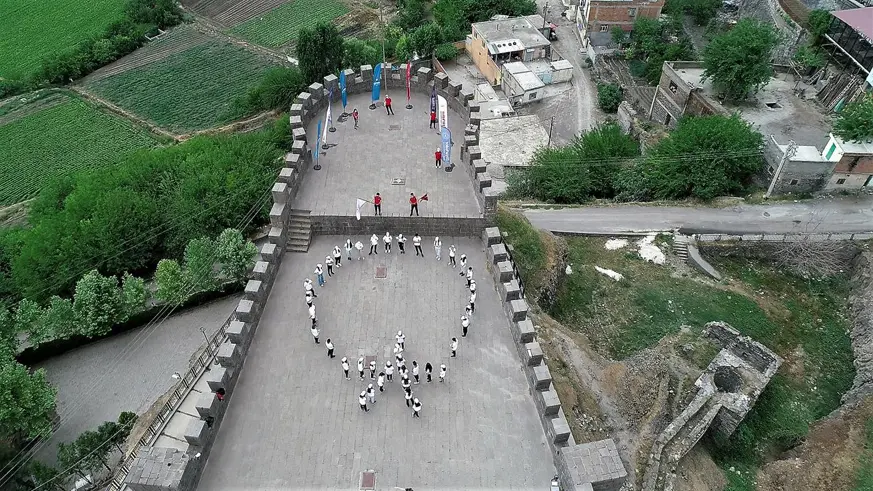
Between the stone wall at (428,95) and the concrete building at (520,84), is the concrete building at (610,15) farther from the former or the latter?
the stone wall at (428,95)

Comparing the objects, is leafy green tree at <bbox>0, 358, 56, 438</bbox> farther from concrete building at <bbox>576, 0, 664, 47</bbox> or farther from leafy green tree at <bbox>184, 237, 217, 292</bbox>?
concrete building at <bbox>576, 0, 664, 47</bbox>

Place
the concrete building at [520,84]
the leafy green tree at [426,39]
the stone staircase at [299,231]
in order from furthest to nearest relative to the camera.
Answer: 1. the leafy green tree at [426,39]
2. the concrete building at [520,84]
3. the stone staircase at [299,231]

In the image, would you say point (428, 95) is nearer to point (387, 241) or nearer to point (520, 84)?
point (387, 241)

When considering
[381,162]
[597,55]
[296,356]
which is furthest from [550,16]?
[296,356]

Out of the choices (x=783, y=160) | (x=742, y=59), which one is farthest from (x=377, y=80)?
(x=742, y=59)

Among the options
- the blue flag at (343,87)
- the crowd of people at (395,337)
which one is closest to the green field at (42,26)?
the blue flag at (343,87)

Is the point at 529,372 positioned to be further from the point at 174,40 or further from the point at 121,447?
the point at 174,40
